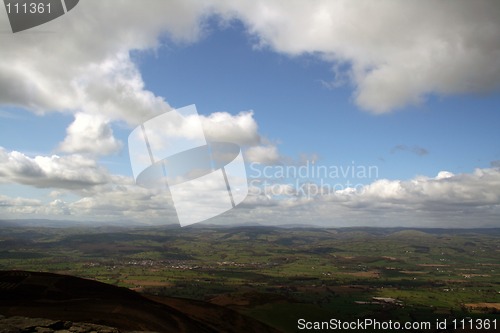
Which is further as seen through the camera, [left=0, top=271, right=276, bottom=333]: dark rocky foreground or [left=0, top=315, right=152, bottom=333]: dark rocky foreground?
[left=0, top=271, right=276, bottom=333]: dark rocky foreground

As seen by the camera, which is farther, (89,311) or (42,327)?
(89,311)

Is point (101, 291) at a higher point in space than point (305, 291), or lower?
higher

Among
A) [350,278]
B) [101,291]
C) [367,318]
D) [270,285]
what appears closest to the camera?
[101,291]

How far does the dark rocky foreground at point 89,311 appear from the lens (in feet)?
58.7

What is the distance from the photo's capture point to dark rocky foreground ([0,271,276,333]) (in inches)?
704

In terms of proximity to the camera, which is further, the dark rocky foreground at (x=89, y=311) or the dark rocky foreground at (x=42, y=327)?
the dark rocky foreground at (x=89, y=311)

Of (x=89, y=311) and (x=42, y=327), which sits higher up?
(x=42, y=327)

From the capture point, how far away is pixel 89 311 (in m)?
24.1

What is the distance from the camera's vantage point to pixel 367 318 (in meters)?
100

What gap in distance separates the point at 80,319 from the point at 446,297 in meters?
165

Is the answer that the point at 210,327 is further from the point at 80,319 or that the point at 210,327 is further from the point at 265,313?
the point at 265,313

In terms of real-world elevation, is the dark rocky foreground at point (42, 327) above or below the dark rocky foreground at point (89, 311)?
above

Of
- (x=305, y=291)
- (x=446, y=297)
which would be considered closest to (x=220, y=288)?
(x=305, y=291)

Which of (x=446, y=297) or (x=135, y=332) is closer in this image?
(x=135, y=332)
